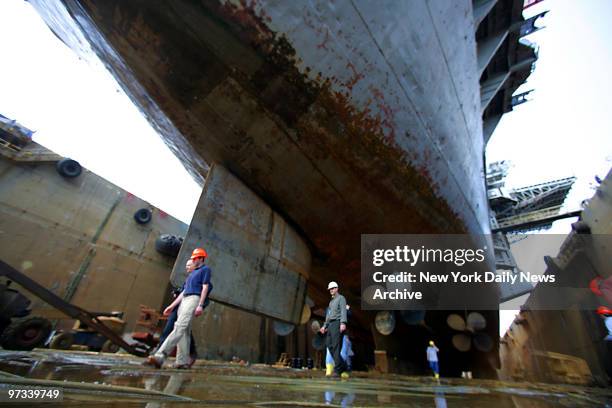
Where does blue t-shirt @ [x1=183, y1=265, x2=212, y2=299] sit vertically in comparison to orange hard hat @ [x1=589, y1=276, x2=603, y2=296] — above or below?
below

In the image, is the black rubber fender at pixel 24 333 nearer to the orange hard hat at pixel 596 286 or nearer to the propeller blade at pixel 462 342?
the propeller blade at pixel 462 342

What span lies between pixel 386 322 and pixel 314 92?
5.25m

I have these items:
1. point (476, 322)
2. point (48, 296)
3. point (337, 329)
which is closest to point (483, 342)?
point (476, 322)

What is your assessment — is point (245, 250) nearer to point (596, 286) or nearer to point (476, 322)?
point (476, 322)

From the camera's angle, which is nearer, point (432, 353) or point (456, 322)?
point (456, 322)

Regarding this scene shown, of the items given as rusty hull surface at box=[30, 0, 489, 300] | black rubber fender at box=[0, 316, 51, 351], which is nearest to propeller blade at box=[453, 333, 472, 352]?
rusty hull surface at box=[30, 0, 489, 300]

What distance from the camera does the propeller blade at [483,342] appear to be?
7.04m

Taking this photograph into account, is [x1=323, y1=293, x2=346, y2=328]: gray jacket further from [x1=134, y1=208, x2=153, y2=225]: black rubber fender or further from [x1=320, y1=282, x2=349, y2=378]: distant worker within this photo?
[x1=134, y1=208, x2=153, y2=225]: black rubber fender

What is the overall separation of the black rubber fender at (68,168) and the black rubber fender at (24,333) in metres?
6.21

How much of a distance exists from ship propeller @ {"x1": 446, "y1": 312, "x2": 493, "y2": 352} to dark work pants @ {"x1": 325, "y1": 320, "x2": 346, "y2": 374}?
414 centimetres

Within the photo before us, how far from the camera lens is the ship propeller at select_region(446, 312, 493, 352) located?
6.96m

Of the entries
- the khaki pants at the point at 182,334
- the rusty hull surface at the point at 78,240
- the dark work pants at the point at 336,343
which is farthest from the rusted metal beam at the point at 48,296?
the rusty hull surface at the point at 78,240

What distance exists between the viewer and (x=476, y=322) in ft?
22.8

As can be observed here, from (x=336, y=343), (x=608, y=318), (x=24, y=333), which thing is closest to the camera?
(x=24, y=333)
